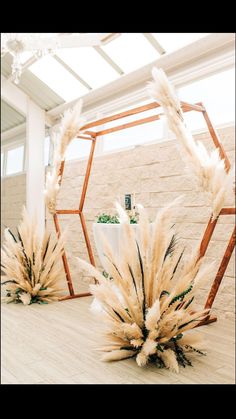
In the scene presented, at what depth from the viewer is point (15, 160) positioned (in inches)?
23.3

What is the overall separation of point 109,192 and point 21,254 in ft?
2.32

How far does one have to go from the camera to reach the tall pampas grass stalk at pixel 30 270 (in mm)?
979

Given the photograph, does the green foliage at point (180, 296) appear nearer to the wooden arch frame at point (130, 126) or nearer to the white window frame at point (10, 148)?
the wooden arch frame at point (130, 126)

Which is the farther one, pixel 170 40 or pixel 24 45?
pixel 170 40

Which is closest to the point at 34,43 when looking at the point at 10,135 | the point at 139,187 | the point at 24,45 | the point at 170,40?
the point at 24,45

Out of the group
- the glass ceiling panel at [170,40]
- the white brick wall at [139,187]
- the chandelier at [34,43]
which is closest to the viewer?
the white brick wall at [139,187]

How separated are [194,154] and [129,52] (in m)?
1.26

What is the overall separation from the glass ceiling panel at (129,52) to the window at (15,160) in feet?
3.02

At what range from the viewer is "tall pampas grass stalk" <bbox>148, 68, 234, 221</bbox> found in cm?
26

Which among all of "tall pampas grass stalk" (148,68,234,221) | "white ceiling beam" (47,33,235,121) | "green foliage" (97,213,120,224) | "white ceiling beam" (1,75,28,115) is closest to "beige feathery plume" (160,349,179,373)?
"green foliage" (97,213,120,224)

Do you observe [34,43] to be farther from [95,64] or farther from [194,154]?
[194,154]

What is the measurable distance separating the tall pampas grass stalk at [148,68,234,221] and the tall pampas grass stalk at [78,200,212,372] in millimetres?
78

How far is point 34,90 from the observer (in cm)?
50

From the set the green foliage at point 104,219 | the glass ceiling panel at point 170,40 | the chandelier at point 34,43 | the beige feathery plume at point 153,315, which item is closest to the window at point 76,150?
the green foliage at point 104,219
